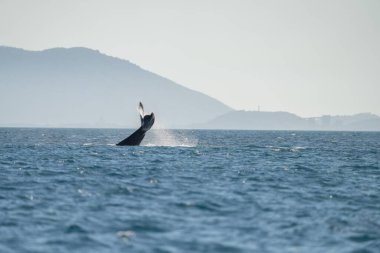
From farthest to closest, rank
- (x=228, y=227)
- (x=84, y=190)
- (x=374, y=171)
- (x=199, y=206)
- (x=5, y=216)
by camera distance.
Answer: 1. (x=374, y=171)
2. (x=84, y=190)
3. (x=199, y=206)
4. (x=5, y=216)
5. (x=228, y=227)

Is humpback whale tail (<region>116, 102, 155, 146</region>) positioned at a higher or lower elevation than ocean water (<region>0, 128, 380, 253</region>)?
higher

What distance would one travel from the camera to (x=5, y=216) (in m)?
19.0

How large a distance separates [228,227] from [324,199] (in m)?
7.53

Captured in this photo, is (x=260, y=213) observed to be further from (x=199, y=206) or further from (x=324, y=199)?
(x=324, y=199)

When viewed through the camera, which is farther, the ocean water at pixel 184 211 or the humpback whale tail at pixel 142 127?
the humpback whale tail at pixel 142 127

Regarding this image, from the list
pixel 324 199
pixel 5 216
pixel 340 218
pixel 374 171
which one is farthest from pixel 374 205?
pixel 374 171

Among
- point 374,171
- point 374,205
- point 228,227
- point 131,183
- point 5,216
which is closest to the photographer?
point 228,227

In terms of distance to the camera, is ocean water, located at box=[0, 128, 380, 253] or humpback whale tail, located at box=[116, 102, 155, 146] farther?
humpback whale tail, located at box=[116, 102, 155, 146]

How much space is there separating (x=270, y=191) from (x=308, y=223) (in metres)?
7.36

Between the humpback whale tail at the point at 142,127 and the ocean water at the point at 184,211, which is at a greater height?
the humpback whale tail at the point at 142,127

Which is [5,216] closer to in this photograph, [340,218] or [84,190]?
[84,190]

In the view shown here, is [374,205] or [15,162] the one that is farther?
[15,162]

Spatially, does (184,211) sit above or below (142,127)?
below

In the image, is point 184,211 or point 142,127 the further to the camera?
point 142,127
